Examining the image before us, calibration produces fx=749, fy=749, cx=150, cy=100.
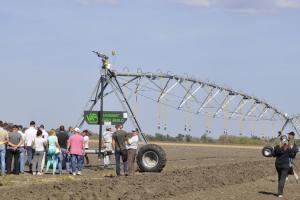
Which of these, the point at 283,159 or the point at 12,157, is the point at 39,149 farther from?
the point at 283,159

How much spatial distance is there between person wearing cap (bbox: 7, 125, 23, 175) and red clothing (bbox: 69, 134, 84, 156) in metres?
1.63

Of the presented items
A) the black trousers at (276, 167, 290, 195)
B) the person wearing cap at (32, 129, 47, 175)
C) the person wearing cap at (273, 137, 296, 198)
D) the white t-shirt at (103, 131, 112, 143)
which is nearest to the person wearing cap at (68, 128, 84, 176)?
the person wearing cap at (32, 129, 47, 175)

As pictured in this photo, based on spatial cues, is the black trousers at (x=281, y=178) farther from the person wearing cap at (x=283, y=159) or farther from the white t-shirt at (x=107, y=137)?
the white t-shirt at (x=107, y=137)

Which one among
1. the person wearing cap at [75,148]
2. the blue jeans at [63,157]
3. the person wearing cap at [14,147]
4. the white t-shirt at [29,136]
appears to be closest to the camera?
the person wearing cap at [14,147]

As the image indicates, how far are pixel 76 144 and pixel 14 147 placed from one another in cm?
199

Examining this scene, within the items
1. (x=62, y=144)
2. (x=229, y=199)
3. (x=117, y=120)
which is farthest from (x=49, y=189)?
(x=117, y=120)

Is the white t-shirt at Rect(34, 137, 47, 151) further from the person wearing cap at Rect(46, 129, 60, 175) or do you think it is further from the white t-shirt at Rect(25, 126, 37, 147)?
the white t-shirt at Rect(25, 126, 37, 147)

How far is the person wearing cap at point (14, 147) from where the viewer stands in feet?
75.8

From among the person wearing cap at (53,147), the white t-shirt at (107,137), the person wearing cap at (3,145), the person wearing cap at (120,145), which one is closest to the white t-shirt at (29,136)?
the person wearing cap at (53,147)

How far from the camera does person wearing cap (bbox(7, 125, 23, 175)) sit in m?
23.1

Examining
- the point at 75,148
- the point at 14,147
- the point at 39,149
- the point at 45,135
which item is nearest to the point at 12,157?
the point at 14,147

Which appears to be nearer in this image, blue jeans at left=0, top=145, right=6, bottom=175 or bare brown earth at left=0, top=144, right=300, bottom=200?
bare brown earth at left=0, top=144, right=300, bottom=200

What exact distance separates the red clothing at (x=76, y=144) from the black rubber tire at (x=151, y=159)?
2.84 m

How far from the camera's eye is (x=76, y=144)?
2384 centimetres
